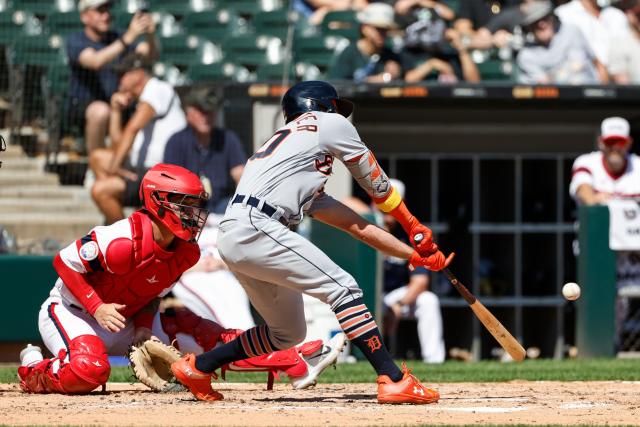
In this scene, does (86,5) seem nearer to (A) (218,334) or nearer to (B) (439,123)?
(B) (439,123)

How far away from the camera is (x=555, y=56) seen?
11.9 meters

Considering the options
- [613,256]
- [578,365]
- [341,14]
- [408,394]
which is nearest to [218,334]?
[408,394]

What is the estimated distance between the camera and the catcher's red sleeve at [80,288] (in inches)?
240

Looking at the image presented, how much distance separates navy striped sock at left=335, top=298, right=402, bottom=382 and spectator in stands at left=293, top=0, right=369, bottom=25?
7.29 m

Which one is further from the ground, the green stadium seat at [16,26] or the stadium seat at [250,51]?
the green stadium seat at [16,26]

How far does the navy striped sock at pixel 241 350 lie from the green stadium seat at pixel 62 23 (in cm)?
679

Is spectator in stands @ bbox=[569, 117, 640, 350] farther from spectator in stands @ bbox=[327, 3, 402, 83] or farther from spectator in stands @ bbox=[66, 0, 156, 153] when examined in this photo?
spectator in stands @ bbox=[66, 0, 156, 153]

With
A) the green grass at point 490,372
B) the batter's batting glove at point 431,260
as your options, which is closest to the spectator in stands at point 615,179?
the green grass at point 490,372

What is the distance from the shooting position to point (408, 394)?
5559 millimetres

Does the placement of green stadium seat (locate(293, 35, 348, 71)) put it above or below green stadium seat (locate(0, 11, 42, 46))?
below

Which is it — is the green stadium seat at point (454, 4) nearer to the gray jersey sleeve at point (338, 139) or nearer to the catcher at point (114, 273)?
the catcher at point (114, 273)

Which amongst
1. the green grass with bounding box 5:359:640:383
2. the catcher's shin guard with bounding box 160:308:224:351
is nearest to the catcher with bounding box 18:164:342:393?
the catcher's shin guard with bounding box 160:308:224:351

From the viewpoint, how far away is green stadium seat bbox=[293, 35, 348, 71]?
11.8 metres

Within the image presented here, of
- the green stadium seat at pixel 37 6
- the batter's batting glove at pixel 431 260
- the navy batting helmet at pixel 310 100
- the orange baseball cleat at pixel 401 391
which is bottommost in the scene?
the orange baseball cleat at pixel 401 391
